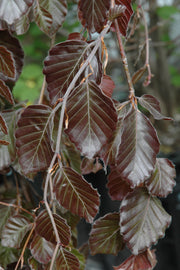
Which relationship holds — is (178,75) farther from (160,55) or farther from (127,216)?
(127,216)

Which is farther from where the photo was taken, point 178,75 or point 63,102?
point 178,75

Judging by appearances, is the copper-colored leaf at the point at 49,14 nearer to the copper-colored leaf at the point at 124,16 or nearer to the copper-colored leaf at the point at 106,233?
the copper-colored leaf at the point at 124,16

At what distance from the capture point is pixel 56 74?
0.50 meters

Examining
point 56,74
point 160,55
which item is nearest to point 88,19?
point 56,74

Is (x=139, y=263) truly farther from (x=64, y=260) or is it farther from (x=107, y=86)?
(x=107, y=86)

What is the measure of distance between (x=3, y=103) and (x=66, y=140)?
0.15 meters

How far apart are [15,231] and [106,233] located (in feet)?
0.54

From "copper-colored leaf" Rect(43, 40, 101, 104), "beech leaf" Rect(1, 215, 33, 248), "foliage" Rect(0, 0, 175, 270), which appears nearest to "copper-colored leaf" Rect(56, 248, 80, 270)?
"foliage" Rect(0, 0, 175, 270)

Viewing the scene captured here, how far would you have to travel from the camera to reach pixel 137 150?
0.48 metres

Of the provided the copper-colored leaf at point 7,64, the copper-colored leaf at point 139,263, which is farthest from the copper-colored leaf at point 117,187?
the copper-colored leaf at point 7,64

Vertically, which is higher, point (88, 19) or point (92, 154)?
point (88, 19)

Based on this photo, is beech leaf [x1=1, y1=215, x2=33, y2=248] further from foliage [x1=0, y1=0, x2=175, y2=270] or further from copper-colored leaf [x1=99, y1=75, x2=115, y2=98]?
copper-colored leaf [x1=99, y1=75, x2=115, y2=98]

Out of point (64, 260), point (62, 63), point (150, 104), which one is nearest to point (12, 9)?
point (62, 63)

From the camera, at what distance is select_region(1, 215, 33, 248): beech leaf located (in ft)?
1.91
